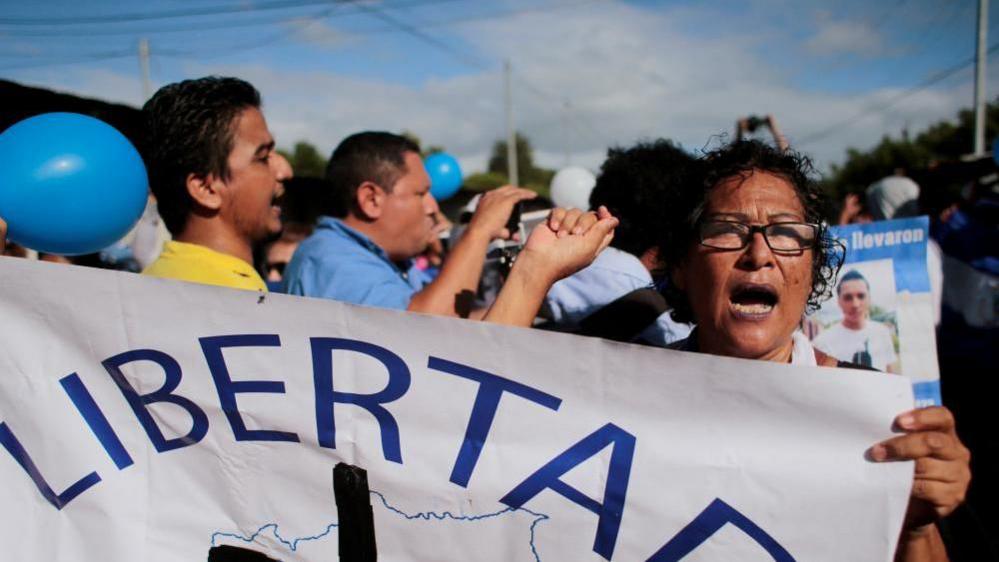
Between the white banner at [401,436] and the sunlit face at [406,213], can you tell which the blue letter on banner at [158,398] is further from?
the sunlit face at [406,213]

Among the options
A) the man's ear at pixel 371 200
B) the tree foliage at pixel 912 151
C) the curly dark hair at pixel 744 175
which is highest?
the tree foliage at pixel 912 151

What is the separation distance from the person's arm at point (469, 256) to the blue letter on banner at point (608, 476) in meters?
0.87

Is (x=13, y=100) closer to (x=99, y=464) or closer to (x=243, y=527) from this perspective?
(x=99, y=464)

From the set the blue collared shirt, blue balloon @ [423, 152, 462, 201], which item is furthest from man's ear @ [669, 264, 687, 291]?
blue balloon @ [423, 152, 462, 201]

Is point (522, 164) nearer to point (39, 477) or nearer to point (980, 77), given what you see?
point (980, 77)

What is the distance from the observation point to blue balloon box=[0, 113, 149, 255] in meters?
1.60

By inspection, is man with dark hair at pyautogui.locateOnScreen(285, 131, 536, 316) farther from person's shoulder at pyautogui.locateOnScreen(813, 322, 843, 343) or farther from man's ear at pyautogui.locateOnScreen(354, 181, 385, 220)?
person's shoulder at pyautogui.locateOnScreen(813, 322, 843, 343)

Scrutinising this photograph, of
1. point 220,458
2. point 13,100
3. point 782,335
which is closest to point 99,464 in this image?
point 220,458

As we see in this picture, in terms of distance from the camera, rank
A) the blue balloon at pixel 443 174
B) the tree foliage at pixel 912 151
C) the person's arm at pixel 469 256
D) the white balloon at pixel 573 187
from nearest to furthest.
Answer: the person's arm at pixel 469 256
the white balloon at pixel 573 187
the blue balloon at pixel 443 174
the tree foliage at pixel 912 151

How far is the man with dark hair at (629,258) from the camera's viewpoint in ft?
7.11

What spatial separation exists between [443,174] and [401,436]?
545 centimetres

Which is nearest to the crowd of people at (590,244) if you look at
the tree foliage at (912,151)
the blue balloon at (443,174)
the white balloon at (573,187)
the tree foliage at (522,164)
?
the white balloon at (573,187)

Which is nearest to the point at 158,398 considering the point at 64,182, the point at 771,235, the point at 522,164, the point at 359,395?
the point at 359,395

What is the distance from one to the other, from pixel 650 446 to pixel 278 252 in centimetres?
499
